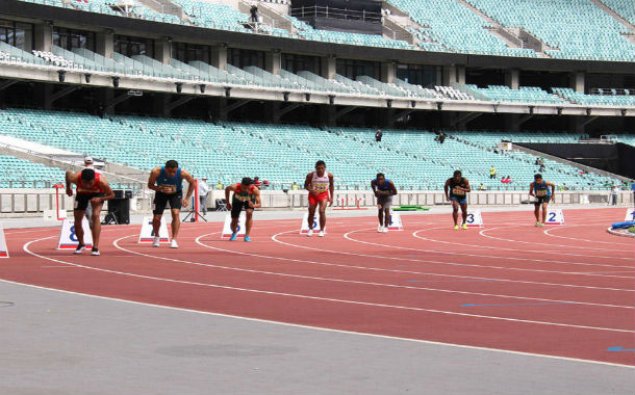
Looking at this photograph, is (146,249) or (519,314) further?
(146,249)

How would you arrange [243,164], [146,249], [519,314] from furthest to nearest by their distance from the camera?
1. [243,164]
2. [146,249]
3. [519,314]

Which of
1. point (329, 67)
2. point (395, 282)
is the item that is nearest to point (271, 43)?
point (329, 67)

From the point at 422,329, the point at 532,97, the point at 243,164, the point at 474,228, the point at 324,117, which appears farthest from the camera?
the point at 532,97

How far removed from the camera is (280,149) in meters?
68.6

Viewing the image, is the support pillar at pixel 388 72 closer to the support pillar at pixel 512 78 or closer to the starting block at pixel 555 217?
the support pillar at pixel 512 78

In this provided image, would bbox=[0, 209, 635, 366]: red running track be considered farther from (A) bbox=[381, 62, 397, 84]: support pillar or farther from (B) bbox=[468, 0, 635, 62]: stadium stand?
(B) bbox=[468, 0, 635, 62]: stadium stand

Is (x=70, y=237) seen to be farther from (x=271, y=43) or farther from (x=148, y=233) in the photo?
(x=271, y=43)

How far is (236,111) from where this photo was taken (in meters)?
78.6

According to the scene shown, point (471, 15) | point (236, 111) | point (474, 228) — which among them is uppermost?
point (471, 15)

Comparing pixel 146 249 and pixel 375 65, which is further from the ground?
pixel 375 65

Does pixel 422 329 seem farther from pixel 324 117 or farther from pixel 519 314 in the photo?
pixel 324 117

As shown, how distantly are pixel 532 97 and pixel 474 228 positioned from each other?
54.1 m

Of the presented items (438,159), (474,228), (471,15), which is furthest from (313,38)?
(474,228)

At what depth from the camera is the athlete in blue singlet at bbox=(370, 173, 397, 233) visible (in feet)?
106
